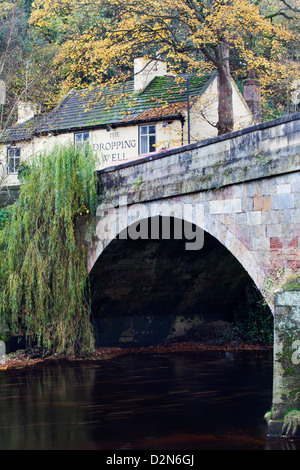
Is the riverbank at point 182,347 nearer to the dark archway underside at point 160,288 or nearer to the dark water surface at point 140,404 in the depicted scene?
the dark archway underside at point 160,288

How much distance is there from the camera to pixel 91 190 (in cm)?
1609

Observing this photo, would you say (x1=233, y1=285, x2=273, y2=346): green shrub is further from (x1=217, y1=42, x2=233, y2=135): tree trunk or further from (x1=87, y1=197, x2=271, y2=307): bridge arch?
(x1=217, y1=42, x2=233, y2=135): tree trunk

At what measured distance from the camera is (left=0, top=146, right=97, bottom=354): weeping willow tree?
16156mm

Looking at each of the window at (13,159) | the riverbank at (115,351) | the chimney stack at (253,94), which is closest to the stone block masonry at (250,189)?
the riverbank at (115,351)

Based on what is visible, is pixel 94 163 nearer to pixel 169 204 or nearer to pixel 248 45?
pixel 169 204

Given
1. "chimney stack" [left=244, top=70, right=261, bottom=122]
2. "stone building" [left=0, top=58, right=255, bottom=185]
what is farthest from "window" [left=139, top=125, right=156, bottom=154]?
"chimney stack" [left=244, top=70, right=261, bottom=122]

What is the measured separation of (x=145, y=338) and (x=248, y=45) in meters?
15.3

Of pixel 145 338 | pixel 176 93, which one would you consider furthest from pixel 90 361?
pixel 176 93

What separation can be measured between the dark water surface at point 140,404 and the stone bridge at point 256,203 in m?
1.50

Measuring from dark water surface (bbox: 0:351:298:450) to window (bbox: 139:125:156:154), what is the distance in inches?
365

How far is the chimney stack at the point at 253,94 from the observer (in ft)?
77.9

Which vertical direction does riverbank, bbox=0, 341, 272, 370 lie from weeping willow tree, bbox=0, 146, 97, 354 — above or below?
below

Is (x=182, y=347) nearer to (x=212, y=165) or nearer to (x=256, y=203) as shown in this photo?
(x=212, y=165)

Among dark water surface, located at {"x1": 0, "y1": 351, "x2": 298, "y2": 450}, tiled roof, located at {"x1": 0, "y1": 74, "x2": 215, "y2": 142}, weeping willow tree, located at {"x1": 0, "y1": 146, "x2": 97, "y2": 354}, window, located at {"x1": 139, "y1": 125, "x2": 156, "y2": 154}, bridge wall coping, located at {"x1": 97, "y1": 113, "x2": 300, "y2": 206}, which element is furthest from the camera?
window, located at {"x1": 139, "y1": 125, "x2": 156, "y2": 154}
